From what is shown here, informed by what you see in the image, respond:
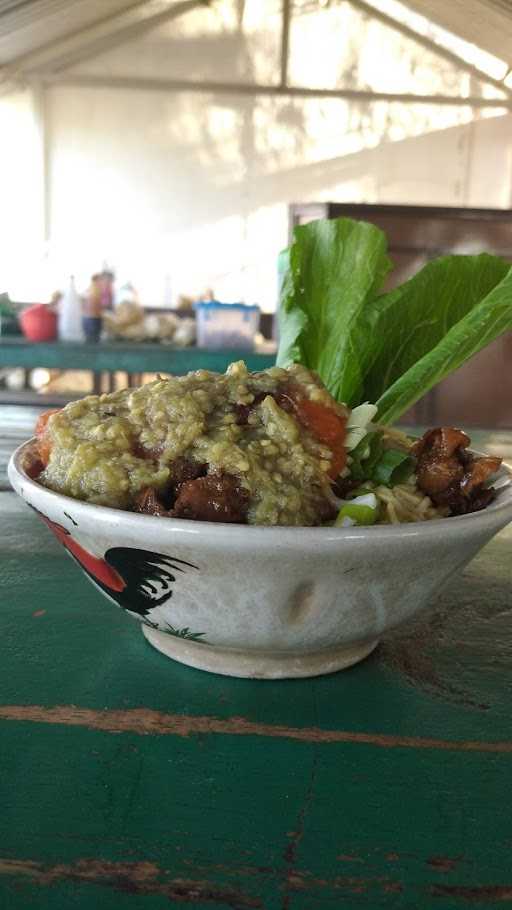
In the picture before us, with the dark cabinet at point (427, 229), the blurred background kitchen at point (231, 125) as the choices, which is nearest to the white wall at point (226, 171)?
the blurred background kitchen at point (231, 125)

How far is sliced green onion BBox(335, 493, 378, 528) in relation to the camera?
1.75ft

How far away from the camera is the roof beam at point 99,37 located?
812 cm

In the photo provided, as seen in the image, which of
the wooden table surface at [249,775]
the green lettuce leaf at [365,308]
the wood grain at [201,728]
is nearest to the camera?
the wooden table surface at [249,775]

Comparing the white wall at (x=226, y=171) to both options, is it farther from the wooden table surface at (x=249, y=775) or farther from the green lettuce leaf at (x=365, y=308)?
the wooden table surface at (x=249, y=775)

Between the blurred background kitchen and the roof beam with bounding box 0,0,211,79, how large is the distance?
0.05 feet

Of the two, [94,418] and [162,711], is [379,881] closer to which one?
[162,711]

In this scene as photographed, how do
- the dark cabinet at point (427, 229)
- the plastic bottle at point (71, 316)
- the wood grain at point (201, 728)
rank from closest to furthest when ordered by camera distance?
the wood grain at point (201, 728)
the plastic bottle at point (71, 316)
the dark cabinet at point (427, 229)

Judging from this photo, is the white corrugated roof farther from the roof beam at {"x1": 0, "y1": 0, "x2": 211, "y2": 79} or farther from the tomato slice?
the tomato slice

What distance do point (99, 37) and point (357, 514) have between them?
8.92m

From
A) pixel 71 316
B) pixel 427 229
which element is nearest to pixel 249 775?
pixel 71 316

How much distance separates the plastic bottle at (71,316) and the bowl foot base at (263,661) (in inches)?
132

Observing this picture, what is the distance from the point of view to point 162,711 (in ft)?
1.72

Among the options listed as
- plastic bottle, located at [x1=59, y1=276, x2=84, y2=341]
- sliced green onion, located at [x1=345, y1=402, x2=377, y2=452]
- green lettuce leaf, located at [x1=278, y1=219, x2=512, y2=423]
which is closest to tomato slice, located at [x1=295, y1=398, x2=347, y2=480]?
sliced green onion, located at [x1=345, y1=402, x2=377, y2=452]

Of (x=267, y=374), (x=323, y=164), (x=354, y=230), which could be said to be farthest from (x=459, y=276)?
(x=323, y=164)
